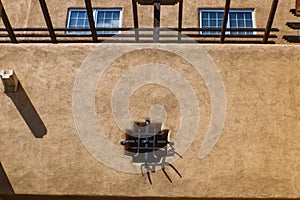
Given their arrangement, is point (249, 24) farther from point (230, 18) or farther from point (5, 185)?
point (5, 185)

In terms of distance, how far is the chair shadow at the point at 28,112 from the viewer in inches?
365

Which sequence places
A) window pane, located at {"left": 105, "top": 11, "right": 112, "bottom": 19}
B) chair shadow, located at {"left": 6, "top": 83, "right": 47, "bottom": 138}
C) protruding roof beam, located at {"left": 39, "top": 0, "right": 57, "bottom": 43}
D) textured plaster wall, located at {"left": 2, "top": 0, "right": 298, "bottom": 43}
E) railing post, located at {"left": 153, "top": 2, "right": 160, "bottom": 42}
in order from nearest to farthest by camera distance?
chair shadow, located at {"left": 6, "top": 83, "right": 47, "bottom": 138}
protruding roof beam, located at {"left": 39, "top": 0, "right": 57, "bottom": 43}
railing post, located at {"left": 153, "top": 2, "right": 160, "bottom": 42}
textured plaster wall, located at {"left": 2, "top": 0, "right": 298, "bottom": 43}
window pane, located at {"left": 105, "top": 11, "right": 112, "bottom": 19}

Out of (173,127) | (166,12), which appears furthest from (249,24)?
(173,127)

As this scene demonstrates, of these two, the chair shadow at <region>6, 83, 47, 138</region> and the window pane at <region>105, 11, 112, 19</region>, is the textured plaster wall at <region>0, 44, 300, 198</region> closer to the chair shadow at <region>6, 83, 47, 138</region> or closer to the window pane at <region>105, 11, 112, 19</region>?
the chair shadow at <region>6, 83, 47, 138</region>

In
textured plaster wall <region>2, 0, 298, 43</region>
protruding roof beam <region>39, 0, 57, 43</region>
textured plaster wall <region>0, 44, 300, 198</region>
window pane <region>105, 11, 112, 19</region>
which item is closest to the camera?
textured plaster wall <region>0, 44, 300, 198</region>

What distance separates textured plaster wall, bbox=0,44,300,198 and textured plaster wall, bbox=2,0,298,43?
4.45 m

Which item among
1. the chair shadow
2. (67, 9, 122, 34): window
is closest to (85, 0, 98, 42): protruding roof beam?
the chair shadow

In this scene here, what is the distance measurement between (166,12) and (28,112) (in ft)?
22.0

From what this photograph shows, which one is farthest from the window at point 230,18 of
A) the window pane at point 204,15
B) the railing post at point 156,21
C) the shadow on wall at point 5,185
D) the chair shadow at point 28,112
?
the shadow on wall at point 5,185

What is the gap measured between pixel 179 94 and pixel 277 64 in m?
2.27

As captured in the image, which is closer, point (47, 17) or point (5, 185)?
point (5, 185)

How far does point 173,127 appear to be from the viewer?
9289 mm

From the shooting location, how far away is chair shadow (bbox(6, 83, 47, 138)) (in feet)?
30.4

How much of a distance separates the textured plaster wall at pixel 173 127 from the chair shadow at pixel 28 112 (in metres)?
0.09
